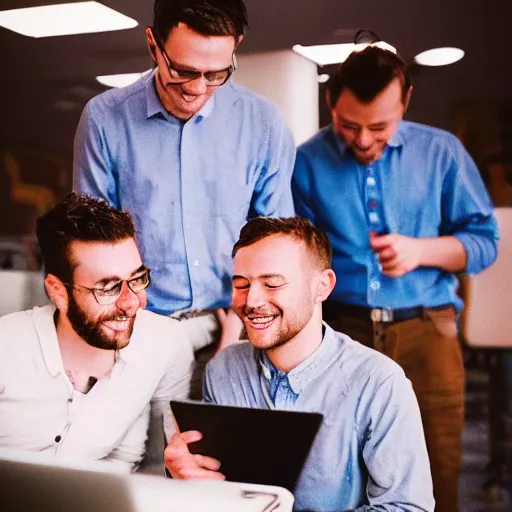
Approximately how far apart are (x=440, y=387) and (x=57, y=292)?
55.4 inches

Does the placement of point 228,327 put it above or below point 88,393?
above

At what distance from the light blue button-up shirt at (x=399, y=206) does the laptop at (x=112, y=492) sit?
2.38 feet

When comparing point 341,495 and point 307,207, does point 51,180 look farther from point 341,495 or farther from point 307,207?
point 341,495

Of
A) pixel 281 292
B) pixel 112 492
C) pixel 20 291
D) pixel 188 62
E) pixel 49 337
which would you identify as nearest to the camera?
pixel 112 492

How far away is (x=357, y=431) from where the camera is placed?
202cm

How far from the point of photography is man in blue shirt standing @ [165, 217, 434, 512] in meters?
2.00

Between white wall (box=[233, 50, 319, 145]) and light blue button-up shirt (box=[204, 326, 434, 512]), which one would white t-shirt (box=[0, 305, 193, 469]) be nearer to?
light blue button-up shirt (box=[204, 326, 434, 512])

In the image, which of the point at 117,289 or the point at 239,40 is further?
the point at 117,289

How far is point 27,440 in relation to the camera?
242cm

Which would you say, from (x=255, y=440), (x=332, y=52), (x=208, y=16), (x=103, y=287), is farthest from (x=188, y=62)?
(x=255, y=440)

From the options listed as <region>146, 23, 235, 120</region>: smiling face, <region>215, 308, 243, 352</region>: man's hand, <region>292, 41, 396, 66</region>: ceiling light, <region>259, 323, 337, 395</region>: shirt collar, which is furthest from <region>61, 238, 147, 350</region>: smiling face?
<region>292, 41, 396, 66</region>: ceiling light

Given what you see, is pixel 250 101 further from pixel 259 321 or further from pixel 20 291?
pixel 20 291

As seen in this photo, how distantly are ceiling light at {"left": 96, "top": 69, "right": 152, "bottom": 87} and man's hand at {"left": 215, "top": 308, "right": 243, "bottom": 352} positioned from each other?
2.91 feet

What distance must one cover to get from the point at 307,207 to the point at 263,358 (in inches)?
20.4
